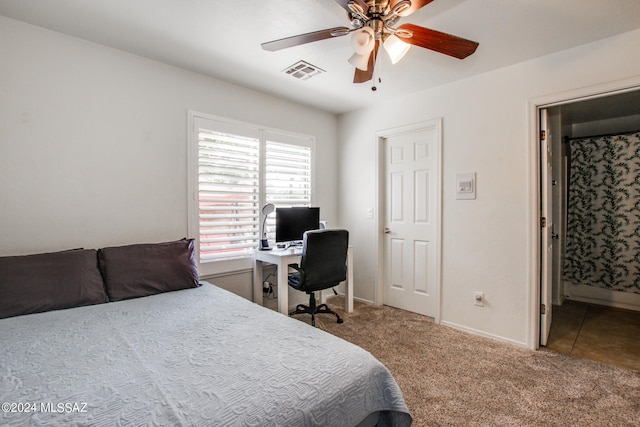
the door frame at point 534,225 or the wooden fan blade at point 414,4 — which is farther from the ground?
the wooden fan blade at point 414,4

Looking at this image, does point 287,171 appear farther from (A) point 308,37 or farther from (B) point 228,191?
(A) point 308,37

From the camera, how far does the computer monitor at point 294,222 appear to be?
3.26 metres

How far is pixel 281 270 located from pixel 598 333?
3.14 metres

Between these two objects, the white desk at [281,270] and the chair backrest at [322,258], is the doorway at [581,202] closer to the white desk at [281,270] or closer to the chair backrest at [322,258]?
the white desk at [281,270]

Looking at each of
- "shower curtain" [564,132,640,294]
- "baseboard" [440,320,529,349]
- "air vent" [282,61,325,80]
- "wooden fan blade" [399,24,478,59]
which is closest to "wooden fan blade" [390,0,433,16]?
"wooden fan blade" [399,24,478,59]

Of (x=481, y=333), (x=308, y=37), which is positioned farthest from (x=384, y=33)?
(x=481, y=333)

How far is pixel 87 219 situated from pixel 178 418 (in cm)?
202

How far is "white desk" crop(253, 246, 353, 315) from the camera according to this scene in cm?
285

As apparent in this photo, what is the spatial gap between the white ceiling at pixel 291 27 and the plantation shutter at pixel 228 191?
0.66m

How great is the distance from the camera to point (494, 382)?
2057mm

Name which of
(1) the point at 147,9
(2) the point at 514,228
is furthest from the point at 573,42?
(1) the point at 147,9

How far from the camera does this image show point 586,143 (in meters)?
3.81

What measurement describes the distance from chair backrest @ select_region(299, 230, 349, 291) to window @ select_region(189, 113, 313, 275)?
758 mm

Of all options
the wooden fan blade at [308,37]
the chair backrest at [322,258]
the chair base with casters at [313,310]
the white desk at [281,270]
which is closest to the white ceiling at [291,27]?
the wooden fan blade at [308,37]
